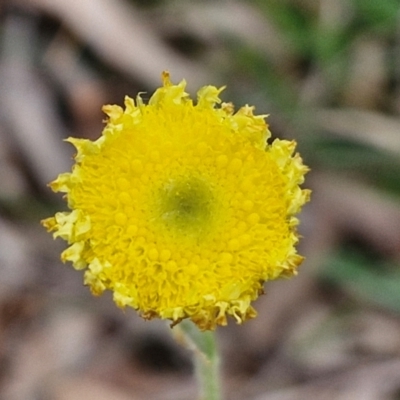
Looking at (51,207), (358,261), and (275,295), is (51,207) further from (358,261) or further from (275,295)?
(358,261)

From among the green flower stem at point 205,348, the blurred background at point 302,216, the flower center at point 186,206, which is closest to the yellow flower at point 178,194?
the flower center at point 186,206

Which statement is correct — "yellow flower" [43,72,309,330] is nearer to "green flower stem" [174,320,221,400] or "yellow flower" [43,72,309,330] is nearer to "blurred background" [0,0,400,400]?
"green flower stem" [174,320,221,400]

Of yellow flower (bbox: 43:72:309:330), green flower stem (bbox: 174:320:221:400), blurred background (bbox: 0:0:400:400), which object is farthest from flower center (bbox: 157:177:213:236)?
blurred background (bbox: 0:0:400:400)

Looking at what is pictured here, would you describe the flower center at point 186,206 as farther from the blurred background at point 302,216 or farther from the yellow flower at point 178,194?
the blurred background at point 302,216

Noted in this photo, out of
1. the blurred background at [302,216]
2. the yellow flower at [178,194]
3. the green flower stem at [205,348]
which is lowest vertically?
the green flower stem at [205,348]

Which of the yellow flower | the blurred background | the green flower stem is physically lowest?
the green flower stem

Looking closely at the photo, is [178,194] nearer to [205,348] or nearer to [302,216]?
[205,348]
